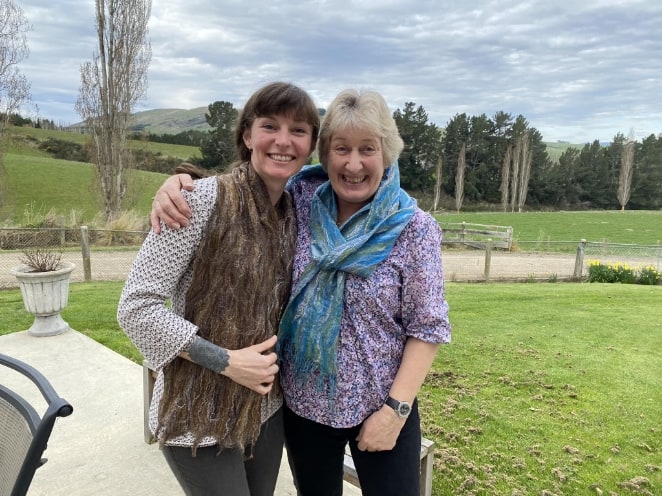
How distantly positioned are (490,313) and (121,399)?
4.86m

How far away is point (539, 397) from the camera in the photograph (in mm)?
3641

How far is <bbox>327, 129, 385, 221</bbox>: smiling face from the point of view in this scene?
142 centimetres

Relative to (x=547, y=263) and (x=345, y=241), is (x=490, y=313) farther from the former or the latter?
(x=547, y=263)

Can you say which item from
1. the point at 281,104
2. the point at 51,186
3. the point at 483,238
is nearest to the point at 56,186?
the point at 51,186

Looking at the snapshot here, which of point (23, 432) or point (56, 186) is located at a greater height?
point (23, 432)

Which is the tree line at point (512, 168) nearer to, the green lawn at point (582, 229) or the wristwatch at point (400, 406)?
the green lawn at point (582, 229)

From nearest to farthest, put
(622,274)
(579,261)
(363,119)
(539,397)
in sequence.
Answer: (363,119), (539,397), (622,274), (579,261)

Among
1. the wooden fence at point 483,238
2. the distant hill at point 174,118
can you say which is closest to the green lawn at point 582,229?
the wooden fence at point 483,238

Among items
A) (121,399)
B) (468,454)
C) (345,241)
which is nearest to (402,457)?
(345,241)

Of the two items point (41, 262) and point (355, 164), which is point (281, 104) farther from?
point (41, 262)

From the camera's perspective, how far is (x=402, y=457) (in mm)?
1479

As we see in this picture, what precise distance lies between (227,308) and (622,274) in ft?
38.1

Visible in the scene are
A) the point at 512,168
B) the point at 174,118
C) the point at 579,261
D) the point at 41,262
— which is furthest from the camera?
the point at 174,118

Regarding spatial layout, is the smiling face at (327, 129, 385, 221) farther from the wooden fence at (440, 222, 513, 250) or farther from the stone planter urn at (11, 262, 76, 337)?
the wooden fence at (440, 222, 513, 250)
